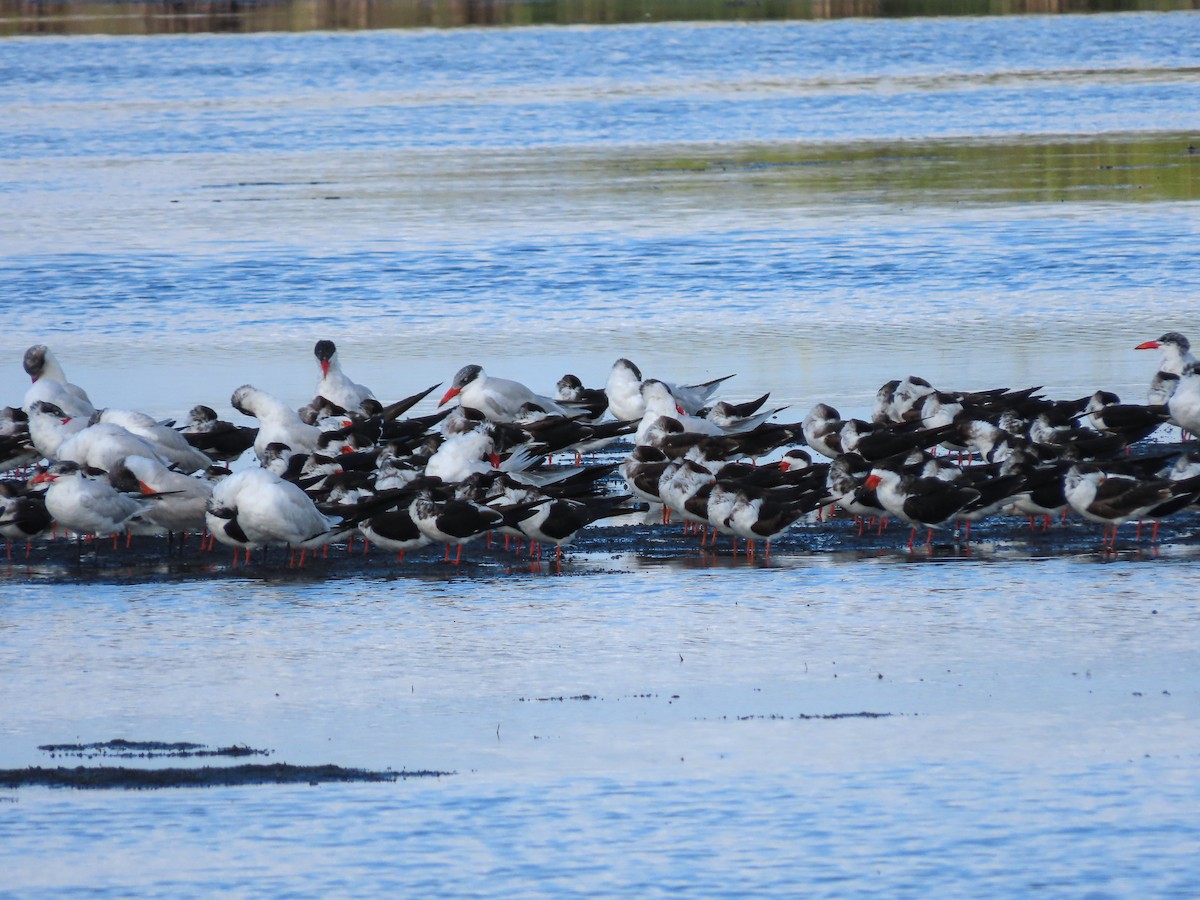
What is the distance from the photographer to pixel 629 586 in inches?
430

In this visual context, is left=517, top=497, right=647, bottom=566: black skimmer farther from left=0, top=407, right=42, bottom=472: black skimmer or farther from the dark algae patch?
left=0, top=407, right=42, bottom=472: black skimmer

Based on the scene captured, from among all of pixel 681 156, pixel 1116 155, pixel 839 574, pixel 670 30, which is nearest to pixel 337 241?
pixel 681 156

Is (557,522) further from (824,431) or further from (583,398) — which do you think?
(583,398)

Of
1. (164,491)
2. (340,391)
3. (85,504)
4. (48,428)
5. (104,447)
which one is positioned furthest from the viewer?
(340,391)

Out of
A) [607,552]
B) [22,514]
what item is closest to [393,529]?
[607,552]

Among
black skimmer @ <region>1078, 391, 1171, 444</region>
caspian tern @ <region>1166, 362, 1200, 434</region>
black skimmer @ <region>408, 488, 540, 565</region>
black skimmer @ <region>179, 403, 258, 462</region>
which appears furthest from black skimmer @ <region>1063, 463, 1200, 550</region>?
black skimmer @ <region>179, 403, 258, 462</region>

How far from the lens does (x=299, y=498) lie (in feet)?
38.0

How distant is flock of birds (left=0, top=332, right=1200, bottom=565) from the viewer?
38.0ft

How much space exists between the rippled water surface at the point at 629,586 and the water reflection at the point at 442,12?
3749 centimetres

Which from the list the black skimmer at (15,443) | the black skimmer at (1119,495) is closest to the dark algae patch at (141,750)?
the black skimmer at (1119,495)

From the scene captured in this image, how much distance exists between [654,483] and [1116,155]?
2331cm

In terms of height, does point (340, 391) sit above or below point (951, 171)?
below

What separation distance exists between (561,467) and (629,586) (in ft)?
9.42

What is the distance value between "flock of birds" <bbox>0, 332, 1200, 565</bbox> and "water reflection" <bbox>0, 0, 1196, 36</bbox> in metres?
68.2
